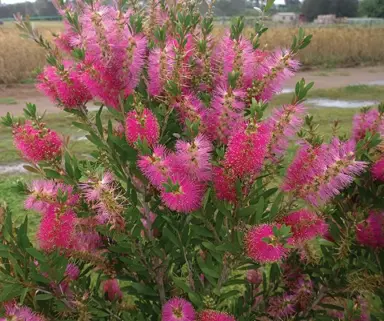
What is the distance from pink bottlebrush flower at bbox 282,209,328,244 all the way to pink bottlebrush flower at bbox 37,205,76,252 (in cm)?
61

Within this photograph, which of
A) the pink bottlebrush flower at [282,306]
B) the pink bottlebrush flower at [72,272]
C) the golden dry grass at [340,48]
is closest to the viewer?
the pink bottlebrush flower at [72,272]

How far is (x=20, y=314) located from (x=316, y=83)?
49.8 feet

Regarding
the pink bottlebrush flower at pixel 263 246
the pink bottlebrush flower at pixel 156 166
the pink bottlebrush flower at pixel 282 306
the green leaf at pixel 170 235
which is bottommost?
the pink bottlebrush flower at pixel 282 306

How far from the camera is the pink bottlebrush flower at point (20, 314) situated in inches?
57.8

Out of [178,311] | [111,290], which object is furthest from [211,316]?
[111,290]

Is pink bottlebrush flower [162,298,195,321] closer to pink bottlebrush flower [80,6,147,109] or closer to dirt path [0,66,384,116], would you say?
pink bottlebrush flower [80,6,147,109]

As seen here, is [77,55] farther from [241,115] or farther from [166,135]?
[241,115]

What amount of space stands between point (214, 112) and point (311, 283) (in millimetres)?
934

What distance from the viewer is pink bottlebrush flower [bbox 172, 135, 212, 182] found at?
131cm

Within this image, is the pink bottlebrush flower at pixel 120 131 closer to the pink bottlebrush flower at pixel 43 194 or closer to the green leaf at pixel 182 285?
the pink bottlebrush flower at pixel 43 194

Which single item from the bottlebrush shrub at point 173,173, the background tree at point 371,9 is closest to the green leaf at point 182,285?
the bottlebrush shrub at point 173,173

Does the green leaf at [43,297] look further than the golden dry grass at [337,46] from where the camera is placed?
No

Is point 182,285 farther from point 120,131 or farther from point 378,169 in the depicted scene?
point 378,169

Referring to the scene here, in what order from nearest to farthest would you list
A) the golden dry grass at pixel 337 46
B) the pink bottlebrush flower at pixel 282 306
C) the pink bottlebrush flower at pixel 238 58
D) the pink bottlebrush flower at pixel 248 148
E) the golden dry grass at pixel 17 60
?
the pink bottlebrush flower at pixel 248 148
the pink bottlebrush flower at pixel 238 58
the pink bottlebrush flower at pixel 282 306
the golden dry grass at pixel 17 60
the golden dry grass at pixel 337 46
